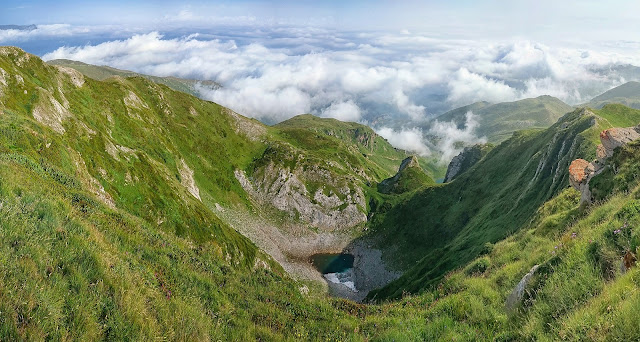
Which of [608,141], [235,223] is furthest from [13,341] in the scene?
[235,223]

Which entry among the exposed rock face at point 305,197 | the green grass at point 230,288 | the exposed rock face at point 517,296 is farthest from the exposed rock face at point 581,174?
the exposed rock face at point 305,197

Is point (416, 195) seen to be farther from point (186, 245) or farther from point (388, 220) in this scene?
point (186, 245)

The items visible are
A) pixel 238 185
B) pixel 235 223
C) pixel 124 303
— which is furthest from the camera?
pixel 238 185

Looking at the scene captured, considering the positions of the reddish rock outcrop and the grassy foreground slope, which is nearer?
the grassy foreground slope

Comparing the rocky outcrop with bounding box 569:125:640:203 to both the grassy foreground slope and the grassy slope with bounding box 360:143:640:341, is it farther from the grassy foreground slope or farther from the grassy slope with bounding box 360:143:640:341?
the grassy foreground slope

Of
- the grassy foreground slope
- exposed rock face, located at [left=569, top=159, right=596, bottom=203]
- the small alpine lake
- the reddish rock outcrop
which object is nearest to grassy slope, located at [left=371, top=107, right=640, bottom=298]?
exposed rock face, located at [left=569, top=159, right=596, bottom=203]

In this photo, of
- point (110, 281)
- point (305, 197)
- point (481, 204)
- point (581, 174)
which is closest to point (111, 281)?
point (110, 281)

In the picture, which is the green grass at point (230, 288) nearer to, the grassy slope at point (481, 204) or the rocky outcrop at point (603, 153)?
the rocky outcrop at point (603, 153)

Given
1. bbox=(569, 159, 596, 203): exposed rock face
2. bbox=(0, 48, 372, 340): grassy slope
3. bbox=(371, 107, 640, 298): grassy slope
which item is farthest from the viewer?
bbox=(371, 107, 640, 298): grassy slope
